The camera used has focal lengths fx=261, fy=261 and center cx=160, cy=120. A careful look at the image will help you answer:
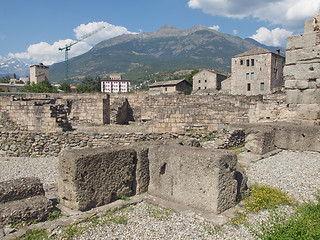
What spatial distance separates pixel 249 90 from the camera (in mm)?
55000

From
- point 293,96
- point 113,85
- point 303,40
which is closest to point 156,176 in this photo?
point 293,96

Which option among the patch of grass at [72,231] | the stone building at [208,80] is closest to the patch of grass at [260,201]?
the patch of grass at [72,231]

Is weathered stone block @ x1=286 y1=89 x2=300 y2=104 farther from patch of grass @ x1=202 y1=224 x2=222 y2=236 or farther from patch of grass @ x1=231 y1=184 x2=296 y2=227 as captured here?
patch of grass @ x1=202 y1=224 x2=222 y2=236

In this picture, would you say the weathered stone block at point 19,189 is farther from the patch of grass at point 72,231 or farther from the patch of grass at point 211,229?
the patch of grass at point 211,229

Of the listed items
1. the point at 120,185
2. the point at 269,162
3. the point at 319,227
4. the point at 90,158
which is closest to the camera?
the point at 319,227

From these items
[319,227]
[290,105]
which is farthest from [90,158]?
[290,105]

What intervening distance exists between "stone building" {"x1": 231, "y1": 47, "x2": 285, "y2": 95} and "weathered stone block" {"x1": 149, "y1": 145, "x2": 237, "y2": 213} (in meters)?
50.9

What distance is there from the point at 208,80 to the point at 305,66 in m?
53.3

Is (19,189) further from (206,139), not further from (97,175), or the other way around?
(206,139)

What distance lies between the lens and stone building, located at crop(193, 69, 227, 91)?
62.5 m

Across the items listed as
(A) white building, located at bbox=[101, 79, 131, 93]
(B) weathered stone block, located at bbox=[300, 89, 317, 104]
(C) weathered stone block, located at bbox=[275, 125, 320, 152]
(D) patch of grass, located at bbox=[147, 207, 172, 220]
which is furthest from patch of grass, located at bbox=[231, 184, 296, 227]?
(A) white building, located at bbox=[101, 79, 131, 93]

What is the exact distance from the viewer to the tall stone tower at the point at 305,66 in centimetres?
1080

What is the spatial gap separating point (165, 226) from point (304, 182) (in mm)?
4188

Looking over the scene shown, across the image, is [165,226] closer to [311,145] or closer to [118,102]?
[311,145]
